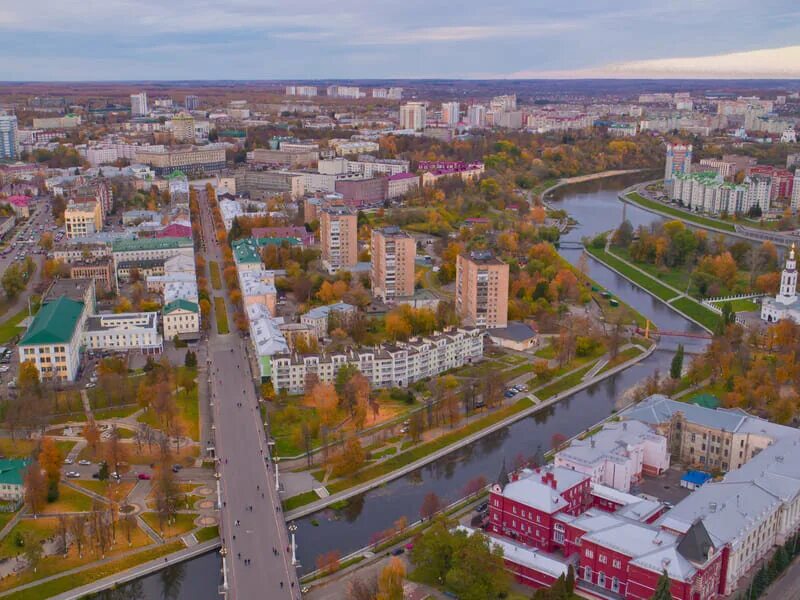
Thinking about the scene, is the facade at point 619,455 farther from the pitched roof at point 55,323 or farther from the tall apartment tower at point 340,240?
the tall apartment tower at point 340,240

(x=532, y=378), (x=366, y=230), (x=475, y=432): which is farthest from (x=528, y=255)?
(x=475, y=432)

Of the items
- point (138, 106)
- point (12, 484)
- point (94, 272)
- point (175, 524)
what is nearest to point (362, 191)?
point (94, 272)

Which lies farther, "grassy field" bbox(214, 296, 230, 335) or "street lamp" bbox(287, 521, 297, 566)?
"grassy field" bbox(214, 296, 230, 335)

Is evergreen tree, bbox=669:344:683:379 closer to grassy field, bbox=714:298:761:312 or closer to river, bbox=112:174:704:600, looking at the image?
river, bbox=112:174:704:600

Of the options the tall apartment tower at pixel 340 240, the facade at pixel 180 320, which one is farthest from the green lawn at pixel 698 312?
the facade at pixel 180 320

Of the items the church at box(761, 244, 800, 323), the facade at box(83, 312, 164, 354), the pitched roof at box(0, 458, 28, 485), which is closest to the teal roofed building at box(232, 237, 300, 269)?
the facade at box(83, 312, 164, 354)
